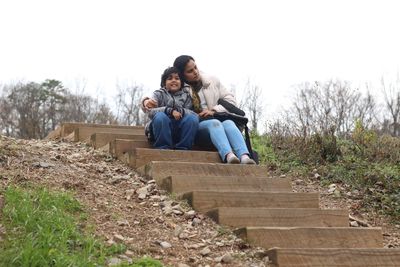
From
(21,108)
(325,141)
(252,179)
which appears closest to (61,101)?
(21,108)

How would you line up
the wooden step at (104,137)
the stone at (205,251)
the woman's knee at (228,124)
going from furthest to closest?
the wooden step at (104,137) → the woman's knee at (228,124) → the stone at (205,251)

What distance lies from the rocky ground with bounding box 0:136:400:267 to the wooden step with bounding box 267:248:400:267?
4.9 inches

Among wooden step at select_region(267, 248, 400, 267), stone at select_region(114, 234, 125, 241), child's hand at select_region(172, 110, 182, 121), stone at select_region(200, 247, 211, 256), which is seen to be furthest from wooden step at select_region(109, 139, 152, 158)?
wooden step at select_region(267, 248, 400, 267)

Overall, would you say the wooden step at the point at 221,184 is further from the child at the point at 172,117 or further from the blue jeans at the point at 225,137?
the child at the point at 172,117

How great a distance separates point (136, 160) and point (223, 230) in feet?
5.22

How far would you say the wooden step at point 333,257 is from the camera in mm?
3658

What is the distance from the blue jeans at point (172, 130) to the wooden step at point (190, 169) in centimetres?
42

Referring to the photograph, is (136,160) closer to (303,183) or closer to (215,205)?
(215,205)

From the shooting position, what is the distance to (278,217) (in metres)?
4.45

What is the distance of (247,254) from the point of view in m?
3.79

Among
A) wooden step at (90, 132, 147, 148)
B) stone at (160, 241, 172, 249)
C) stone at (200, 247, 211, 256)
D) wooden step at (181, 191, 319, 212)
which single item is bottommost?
stone at (200, 247, 211, 256)

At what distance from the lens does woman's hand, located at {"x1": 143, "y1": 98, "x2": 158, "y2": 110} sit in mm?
5630

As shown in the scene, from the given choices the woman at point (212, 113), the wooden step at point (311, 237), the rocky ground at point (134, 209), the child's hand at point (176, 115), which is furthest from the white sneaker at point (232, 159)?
the wooden step at point (311, 237)

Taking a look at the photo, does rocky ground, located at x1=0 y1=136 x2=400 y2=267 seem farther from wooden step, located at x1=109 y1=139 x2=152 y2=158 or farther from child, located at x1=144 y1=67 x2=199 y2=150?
child, located at x1=144 y1=67 x2=199 y2=150
